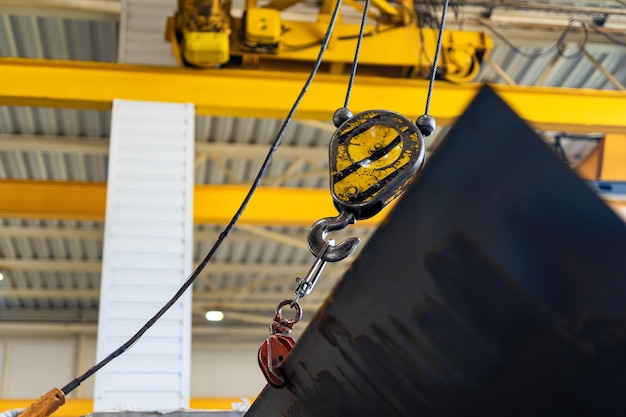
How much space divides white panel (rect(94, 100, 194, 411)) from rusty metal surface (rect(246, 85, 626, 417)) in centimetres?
422

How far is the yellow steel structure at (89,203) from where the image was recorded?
9125 mm

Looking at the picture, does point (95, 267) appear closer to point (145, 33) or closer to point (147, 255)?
point (145, 33)

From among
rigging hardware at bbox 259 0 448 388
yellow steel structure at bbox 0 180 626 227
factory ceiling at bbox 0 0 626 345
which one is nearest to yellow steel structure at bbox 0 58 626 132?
factory ceiling at bbox 0 0 626 345

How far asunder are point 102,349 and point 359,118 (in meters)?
4.09

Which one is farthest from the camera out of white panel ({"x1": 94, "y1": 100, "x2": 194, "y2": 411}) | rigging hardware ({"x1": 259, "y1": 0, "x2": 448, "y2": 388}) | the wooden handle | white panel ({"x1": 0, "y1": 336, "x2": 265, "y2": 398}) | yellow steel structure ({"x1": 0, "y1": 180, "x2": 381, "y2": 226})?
white panel ({"x1": 0, "y1": 336, "x2": 265, "y2": 398})

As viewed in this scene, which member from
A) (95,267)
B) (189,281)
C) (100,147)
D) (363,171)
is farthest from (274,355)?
(95,267)

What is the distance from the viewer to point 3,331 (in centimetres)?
1744

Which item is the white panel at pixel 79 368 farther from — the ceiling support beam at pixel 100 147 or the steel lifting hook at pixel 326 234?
the steel lifting hook at pixel 326 234

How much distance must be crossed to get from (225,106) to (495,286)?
18.3 ft

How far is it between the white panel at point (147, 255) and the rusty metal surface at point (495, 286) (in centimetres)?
422

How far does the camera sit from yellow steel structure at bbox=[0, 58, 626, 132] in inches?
271

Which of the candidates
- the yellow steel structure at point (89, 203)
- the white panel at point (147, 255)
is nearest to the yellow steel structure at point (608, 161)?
the yellow steel structure at point (89, 203)

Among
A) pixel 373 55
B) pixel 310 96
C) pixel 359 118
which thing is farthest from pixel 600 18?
pixel 359 118

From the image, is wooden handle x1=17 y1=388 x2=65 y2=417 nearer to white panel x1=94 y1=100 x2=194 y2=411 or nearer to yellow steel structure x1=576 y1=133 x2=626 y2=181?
white panel x1=94 y1=100 x2=194 y2=411
